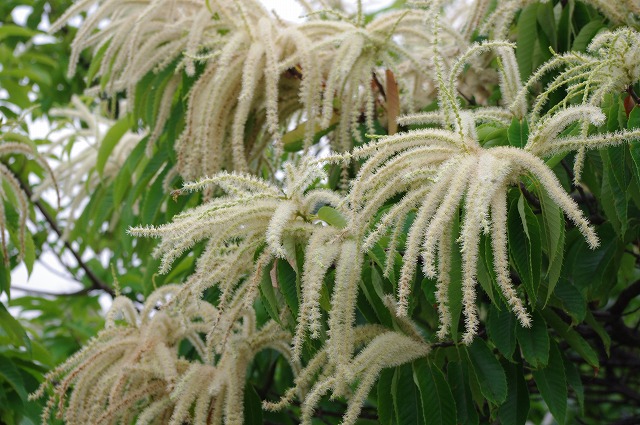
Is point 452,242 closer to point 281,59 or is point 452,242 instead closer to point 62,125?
point 281,59

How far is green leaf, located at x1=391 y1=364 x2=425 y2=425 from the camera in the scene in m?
2.26

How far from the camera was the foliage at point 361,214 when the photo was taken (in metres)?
2.02

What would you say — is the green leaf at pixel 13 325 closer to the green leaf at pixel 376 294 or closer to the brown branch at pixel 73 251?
the brown branch at pixel 73 251

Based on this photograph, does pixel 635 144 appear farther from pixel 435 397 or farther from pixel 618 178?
pixel 435 397

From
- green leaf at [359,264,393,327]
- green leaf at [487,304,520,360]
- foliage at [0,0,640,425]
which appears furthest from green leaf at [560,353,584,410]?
green leaf at [359,264,393,327]

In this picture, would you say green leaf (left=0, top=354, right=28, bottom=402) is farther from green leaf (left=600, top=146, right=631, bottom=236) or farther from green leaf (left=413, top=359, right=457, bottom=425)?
green leaf (left=600, top=146, right=631, bottom=236)

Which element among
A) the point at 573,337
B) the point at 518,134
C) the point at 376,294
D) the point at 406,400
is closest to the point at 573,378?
the point at 573,337

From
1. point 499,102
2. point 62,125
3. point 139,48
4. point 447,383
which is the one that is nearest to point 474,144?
point 447,383

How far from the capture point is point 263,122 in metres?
3.16

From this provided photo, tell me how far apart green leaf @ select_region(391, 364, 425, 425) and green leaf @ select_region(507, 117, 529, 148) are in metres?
0.66

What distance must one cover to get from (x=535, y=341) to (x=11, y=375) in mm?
1995

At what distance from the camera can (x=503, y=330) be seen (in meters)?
2.29

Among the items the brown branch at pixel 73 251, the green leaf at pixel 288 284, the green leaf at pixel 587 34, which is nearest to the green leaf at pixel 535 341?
the green leaf at pixel 288 284

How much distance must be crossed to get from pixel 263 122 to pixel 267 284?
1006 millimetres
